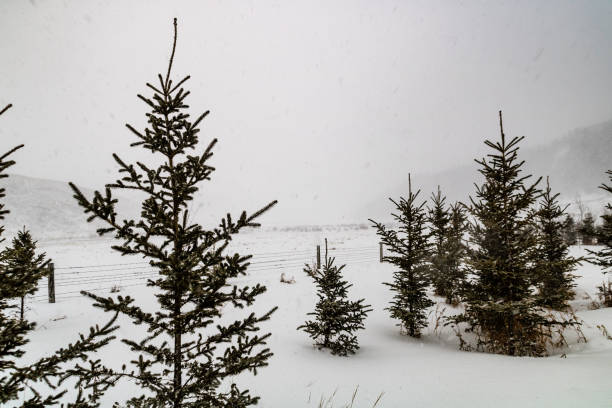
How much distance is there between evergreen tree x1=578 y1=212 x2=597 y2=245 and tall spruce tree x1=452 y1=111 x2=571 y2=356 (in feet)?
9.00

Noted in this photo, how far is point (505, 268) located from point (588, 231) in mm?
3856

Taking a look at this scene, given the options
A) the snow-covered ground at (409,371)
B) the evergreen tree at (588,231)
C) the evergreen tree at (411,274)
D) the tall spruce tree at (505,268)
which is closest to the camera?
the snow-covered ground at (409,371)

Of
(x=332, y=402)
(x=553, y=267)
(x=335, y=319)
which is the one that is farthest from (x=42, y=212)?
(x=553, y=267)

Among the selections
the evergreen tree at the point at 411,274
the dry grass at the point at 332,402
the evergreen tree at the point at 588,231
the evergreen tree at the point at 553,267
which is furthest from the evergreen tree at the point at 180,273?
the evergreen tree at the point at 588,231

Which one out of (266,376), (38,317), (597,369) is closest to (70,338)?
(38,317)

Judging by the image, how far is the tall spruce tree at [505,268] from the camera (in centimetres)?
566

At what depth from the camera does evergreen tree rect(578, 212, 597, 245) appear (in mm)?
7395

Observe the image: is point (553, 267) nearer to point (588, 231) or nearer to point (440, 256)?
point (588, 231)

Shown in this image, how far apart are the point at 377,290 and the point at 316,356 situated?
6.26m

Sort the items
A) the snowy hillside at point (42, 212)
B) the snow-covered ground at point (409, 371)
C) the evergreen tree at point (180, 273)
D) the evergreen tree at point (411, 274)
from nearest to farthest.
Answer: the evergreen tree at point (180, 273), the snow-covered ground at point (409, 371), the evergreen tree at point (411, 274), the snowy hillside at point (42, 212)

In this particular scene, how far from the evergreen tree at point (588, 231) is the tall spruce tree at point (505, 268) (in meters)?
2.74

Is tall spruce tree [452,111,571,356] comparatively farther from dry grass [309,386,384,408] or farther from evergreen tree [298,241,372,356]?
dry grass [309,386,384,408]

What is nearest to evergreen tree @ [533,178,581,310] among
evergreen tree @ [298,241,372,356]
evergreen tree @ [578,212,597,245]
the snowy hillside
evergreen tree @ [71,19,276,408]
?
evergreen tree @ [578,212,597,245]

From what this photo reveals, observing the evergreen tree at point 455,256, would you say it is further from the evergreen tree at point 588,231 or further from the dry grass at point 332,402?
the dry grass at point 332,402
